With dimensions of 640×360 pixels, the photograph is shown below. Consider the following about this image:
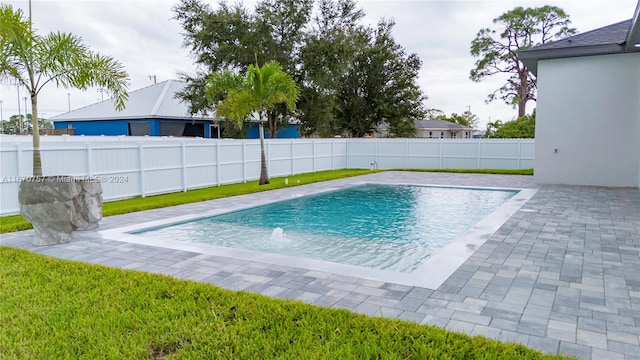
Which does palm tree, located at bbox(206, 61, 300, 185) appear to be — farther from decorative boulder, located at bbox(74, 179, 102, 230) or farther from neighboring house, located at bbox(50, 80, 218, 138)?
neighboring house, located at bbox(50, 80, 218, 138)

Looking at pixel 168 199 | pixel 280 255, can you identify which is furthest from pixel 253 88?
pixel 280 255

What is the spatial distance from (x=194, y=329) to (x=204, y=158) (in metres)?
10.7

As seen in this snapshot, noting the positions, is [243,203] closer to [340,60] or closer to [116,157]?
[116,157]

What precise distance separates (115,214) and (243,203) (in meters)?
2.84

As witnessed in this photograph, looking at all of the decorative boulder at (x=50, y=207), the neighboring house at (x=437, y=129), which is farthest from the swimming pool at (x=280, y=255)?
the neighboring house at (x=437, y=129)

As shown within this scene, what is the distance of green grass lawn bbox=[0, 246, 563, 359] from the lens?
310 cm

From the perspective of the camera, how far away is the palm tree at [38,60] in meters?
7.10

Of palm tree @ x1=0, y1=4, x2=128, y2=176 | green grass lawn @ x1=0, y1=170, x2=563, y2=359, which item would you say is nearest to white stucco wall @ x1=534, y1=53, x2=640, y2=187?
green grass lawn @ x1=0, y1=170, x2=563, y2=359

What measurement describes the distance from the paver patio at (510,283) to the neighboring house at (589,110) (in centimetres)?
622

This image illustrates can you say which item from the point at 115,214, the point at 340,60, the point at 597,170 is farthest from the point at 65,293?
the point at 340,60

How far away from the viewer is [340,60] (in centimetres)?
2388

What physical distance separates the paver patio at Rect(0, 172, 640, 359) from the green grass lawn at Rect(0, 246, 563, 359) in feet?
1.13

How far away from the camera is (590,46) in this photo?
12766 mm

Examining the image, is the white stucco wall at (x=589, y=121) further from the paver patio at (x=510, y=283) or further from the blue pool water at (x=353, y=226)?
the paver patio at (x=510, y=283)
